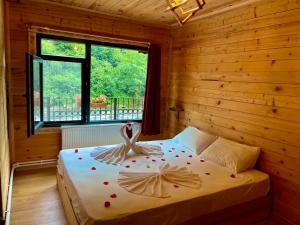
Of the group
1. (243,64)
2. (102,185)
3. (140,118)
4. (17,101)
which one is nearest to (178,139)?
(140,118)

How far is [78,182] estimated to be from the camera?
83.1 inches

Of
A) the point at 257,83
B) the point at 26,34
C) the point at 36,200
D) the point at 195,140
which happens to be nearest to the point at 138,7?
the point at 26,34

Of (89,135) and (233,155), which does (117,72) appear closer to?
(89,135)

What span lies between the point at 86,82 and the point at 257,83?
8.23 ft

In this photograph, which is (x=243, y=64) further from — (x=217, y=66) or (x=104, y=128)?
(x=104, y=128)

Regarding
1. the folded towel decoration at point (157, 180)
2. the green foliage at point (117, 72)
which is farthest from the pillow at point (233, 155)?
the green foliage at point (117, 72)

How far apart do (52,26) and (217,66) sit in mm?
2427

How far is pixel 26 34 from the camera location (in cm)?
318

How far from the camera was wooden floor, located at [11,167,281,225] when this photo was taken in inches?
90.4

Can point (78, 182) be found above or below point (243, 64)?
below

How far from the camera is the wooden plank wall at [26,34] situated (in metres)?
3.14

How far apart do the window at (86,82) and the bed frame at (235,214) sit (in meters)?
1.40

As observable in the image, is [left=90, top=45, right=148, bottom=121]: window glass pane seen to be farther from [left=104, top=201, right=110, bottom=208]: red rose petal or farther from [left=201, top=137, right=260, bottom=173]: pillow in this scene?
[left=104, top=201, right=110, bottom=208]: red rose petal

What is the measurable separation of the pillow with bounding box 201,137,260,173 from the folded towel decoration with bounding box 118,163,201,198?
487 mm
